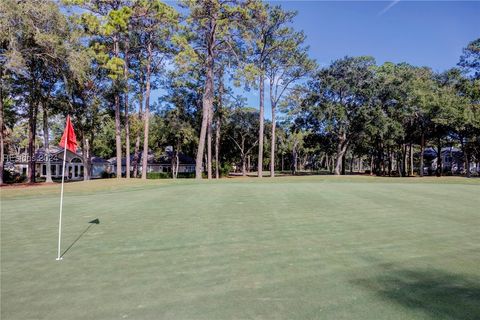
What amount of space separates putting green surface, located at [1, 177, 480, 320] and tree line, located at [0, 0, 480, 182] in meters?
21.8

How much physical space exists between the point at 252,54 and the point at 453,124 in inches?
1020

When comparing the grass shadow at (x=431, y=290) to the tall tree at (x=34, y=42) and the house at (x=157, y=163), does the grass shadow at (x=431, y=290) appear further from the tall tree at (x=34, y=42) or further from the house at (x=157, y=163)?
the house at (x=157, y=163)

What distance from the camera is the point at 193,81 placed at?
4369cm

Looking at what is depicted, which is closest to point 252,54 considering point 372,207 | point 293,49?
point 293,49

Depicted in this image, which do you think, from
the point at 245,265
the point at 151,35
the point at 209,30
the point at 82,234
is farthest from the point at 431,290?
the point at 151,35

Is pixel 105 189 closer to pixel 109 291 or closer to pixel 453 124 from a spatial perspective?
pixel 109 291

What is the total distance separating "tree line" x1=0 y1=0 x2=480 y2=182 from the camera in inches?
1099

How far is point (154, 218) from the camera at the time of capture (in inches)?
376

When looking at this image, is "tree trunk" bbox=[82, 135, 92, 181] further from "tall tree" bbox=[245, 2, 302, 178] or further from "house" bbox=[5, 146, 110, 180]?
"tall tree" bbox=[245, 2, 302, 178]

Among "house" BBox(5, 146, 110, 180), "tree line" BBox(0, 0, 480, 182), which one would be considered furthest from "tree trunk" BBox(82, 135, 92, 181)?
"house" BBox(5, 146, 110, 180)

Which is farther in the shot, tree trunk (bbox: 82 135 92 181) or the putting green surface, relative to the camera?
tree trunk (bbox: 82 135 92 181)

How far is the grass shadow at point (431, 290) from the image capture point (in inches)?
148

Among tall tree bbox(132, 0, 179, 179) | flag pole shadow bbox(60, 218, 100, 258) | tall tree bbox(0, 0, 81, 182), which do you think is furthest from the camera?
tall tree bbox(132, 0, 179, 179)

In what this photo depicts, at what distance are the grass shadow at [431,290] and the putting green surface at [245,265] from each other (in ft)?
0.05
